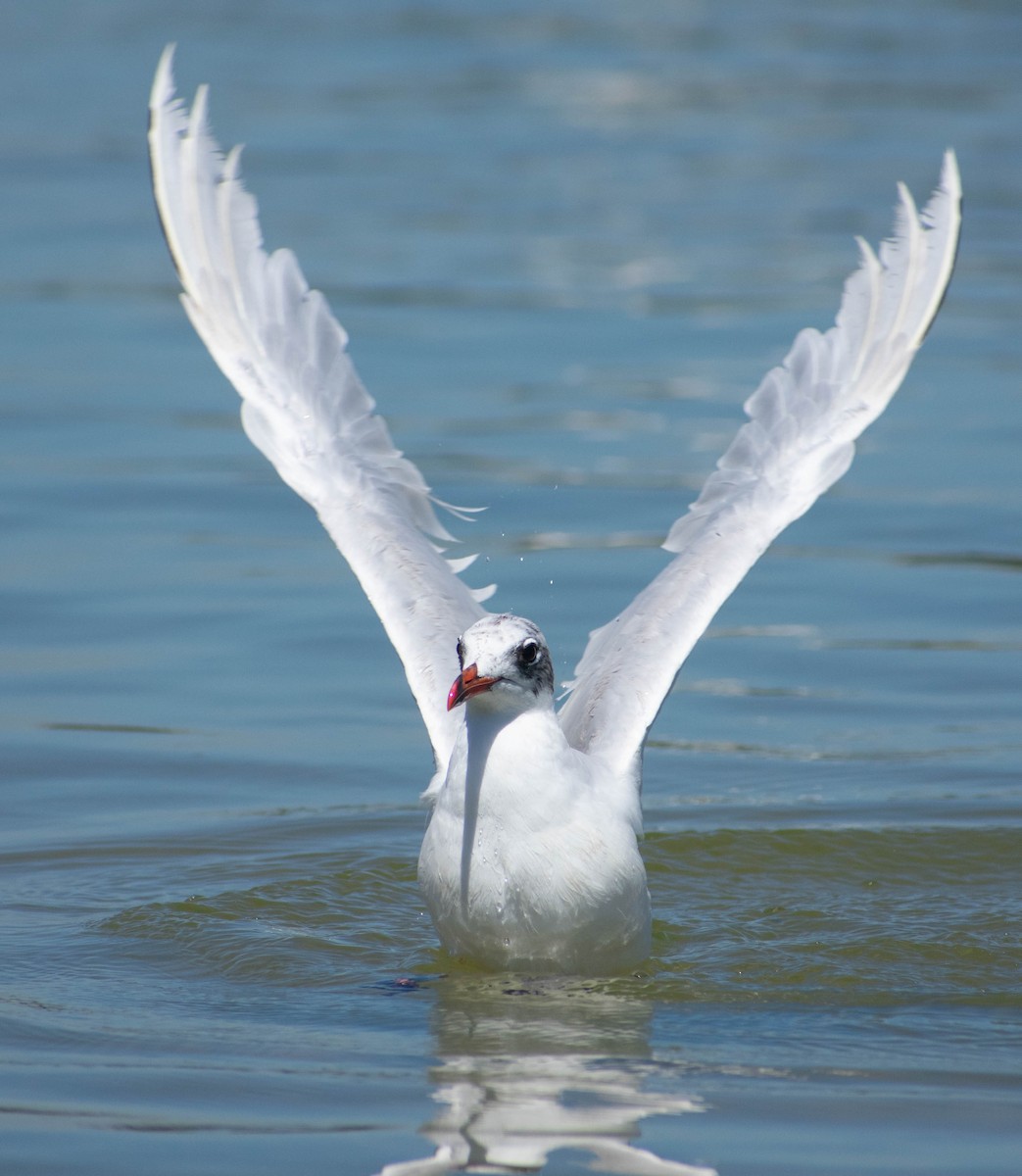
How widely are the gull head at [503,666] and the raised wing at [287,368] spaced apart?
159cm

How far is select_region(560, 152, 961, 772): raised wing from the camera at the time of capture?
854cm

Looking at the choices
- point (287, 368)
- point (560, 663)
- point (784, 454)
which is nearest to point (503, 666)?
point (784, 454)

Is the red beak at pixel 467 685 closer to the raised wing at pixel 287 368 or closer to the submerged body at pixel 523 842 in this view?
the submerged body at pixel 523 842

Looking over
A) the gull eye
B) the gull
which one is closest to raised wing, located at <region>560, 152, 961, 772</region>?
the gull

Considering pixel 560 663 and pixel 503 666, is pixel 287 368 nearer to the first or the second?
pixel 560 663

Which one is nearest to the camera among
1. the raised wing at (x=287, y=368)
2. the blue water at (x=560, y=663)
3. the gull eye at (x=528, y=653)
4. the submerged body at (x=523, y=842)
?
the blue water at (x=560, y=663)

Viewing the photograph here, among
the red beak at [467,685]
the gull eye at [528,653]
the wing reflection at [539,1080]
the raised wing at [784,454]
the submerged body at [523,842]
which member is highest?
the raised wing at [784,454]

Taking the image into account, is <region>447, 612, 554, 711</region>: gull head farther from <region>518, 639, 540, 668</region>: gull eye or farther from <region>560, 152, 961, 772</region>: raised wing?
<region>560, 152, 961, 772</region>: raised wing

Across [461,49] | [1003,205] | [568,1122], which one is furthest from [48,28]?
[568,1122]

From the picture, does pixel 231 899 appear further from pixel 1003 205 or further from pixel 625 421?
pixel 1003 205

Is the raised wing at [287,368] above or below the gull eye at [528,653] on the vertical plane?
above

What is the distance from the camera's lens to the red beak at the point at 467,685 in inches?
273

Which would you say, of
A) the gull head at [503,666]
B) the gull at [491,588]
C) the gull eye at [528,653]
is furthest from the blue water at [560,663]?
the gull eye at [528,653]

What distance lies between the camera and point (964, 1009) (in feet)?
24.2
